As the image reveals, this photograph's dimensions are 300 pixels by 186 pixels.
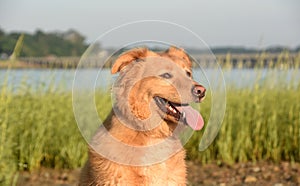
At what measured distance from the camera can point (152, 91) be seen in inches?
165

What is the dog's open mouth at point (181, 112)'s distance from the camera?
13.9 ft

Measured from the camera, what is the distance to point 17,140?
831 cm

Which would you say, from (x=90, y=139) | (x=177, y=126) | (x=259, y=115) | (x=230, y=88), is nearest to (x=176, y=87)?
(x=177, y=126)

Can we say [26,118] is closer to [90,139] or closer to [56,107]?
[56,107]

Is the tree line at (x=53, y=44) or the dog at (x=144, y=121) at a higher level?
the tree line at (x=53, y=44)

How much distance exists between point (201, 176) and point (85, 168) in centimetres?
401

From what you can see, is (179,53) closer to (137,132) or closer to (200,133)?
(137,132)

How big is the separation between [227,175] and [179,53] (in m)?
4.05

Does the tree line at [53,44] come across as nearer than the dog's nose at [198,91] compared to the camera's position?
No

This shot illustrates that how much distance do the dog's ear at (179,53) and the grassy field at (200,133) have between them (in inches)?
160

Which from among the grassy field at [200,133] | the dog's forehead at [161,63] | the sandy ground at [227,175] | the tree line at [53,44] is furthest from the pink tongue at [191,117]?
the tree line at [53,44]

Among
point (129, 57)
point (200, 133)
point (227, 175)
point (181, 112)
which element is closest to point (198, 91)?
point (181, 112)

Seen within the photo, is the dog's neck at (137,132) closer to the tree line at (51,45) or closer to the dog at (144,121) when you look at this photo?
the dog at (144,121)

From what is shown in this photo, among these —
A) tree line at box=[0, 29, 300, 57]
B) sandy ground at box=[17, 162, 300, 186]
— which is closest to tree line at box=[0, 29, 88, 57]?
tree line at box=[0, 29, 300, 57]
